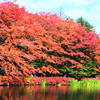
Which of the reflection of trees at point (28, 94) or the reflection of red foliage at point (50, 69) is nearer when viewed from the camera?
the reflection of trees at point (28, 94)

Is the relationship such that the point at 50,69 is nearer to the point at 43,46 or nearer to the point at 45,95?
the point at 43,46

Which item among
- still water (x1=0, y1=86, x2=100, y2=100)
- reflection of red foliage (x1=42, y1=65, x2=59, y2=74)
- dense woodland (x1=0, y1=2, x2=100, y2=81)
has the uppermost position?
dense woodland (x1=0, y1=2, x2=100, y2=81)

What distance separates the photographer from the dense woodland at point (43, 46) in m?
22.0

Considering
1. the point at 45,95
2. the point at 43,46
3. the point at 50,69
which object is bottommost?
the point at 45,95

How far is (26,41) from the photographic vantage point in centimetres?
2269

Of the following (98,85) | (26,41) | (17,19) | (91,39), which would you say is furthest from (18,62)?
(91,39)

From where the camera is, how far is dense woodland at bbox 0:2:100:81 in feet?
72.3

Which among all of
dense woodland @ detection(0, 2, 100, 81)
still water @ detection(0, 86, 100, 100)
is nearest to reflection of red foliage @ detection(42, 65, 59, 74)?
dense woodland @ detection(0, 2, 100, 81)

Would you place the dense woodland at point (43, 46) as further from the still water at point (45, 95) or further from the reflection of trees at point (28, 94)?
the still water at point (45, 95)

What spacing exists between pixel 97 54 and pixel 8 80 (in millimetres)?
10002

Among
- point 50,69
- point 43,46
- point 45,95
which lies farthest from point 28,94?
point 50,69

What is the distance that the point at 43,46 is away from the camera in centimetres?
2573

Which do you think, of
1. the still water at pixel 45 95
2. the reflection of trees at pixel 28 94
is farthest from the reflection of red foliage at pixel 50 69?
the still water at pixel 45 95

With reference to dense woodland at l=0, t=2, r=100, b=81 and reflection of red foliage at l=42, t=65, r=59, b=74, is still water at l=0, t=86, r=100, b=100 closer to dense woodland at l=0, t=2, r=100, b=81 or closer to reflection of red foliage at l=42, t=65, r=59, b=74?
dense woodland at l=0, t=2, r=100, b=81
